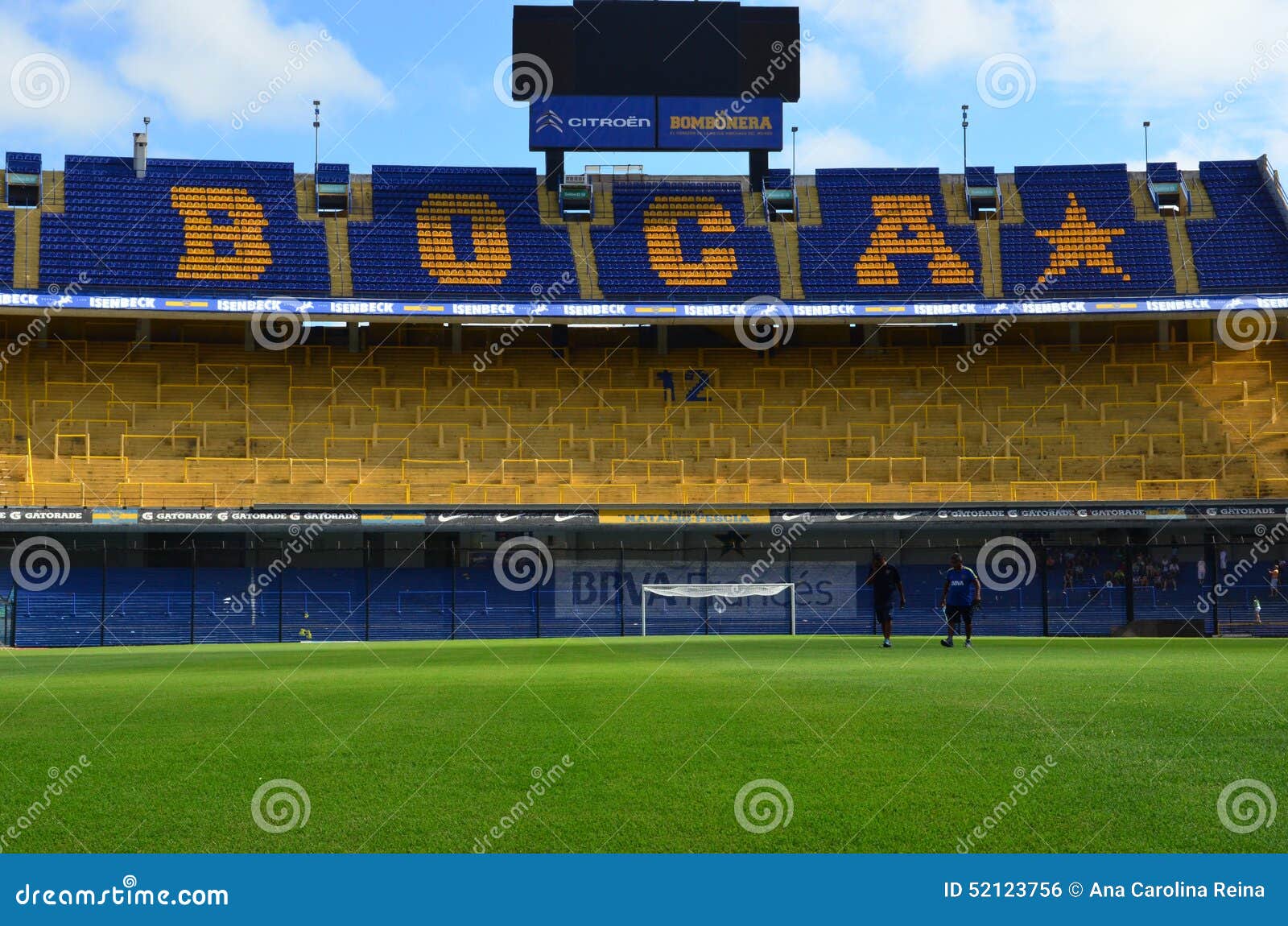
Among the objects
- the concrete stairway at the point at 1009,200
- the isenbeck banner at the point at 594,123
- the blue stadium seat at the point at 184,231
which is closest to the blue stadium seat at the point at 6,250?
the blue stadium seat at the point at 184,231

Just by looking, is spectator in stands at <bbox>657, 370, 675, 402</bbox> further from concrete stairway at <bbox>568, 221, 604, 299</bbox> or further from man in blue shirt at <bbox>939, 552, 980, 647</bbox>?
man in blue shirt at <bbox>939, 552, 980, 647</bbox>

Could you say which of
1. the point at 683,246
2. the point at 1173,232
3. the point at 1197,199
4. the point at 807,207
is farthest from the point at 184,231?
the point at 1197,199

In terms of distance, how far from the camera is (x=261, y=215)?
43594 millimetres

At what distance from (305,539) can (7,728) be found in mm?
24818

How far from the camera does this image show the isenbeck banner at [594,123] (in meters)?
45.2

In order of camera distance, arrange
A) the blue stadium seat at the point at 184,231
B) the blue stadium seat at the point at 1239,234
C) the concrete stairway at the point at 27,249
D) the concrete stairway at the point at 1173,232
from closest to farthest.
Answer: the concrete stairway at the point at 27,249 → the blue stadium seat at the point at 184,231 → the blue stadium seat at the point at 1239,234 → the concrete stairway at the point at 1173,232

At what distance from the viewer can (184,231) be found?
139 feet

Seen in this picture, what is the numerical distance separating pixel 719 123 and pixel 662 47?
345cm

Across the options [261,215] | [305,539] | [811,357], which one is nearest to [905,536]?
[811,357]

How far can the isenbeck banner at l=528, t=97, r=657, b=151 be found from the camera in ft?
148

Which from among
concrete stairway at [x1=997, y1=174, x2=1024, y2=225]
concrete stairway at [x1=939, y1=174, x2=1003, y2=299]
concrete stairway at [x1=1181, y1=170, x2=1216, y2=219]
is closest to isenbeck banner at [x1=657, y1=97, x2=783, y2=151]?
concrete stairway at [x1=939, y1=174, x2=1003, y2=299]

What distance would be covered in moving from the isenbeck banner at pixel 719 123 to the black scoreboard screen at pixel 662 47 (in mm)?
369

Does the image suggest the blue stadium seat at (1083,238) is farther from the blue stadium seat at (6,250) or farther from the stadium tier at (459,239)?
the blue stadium seat at (6,250)

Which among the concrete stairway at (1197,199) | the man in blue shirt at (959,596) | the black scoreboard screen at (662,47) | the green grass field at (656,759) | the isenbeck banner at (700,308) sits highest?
the black scoreboard screen at (662,47)
